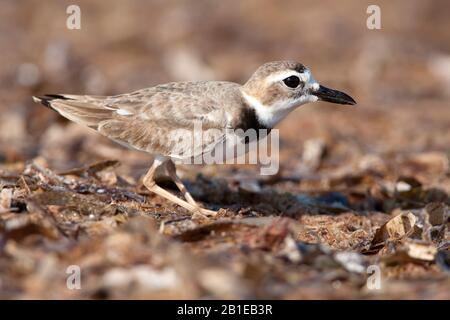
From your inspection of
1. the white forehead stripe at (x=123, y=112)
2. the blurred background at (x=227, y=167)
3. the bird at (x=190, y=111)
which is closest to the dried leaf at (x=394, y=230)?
the blurred background at (x=227, y=167)

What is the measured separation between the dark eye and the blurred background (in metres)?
1.19

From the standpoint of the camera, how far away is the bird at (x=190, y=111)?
6.45 metres

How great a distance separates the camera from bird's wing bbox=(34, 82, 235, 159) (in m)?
6.41

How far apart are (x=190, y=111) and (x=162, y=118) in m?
0.30

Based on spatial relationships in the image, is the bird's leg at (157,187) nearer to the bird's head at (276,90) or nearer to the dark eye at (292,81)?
the bird's head at (276,90)

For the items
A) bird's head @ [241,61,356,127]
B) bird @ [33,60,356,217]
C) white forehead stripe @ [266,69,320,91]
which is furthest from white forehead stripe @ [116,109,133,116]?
white forehead stripe @ [266,69,320,91]

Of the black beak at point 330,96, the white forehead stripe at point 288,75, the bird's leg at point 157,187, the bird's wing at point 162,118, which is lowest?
the bird's leg at point 157,187

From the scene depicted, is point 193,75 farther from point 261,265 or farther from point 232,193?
point 261,265

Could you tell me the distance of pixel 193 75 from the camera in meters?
13.2

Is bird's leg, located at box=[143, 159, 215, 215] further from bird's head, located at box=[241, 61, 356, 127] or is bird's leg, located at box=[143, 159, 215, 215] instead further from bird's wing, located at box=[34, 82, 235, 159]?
bird's head, located at box=[241, 61, 356, 127]

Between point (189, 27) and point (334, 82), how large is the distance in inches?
176

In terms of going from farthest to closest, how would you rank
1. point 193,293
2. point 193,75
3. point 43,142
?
point 193,75
point 43,142
point 193,293
